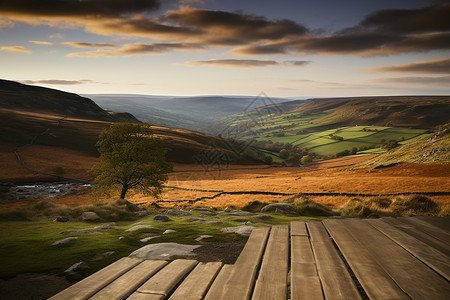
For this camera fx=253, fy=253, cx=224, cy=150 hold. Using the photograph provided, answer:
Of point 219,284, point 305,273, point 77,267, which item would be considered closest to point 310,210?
point 77,267

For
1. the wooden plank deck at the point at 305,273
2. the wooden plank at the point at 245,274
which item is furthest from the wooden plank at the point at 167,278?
the wooden plank at the point at 245,274

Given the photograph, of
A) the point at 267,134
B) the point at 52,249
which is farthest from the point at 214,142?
the point at 52,249

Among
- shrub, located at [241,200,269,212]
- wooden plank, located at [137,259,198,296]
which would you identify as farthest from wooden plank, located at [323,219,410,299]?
shrub, located at [241,200,269,212]

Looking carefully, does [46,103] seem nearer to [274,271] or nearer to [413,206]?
[413,206]

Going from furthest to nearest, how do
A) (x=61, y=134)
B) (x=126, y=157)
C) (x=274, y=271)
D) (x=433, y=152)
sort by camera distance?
1. (x=61, y=134)
2. (x=433, y=152)
3. (x=126, y=157)
4. (x=274, y=271)

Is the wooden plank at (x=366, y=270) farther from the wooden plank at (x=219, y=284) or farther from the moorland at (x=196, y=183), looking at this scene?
the moorland at (x=196, y=183)

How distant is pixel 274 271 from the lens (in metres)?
3.24

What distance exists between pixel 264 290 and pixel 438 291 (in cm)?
176

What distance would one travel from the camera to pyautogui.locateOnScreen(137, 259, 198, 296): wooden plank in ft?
9.49

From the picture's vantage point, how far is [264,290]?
2.79 m

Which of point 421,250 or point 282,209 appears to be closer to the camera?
point 421,250

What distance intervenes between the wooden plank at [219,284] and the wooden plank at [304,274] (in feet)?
2.54

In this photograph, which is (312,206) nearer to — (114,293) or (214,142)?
(114,293)

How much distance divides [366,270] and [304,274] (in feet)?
2.55
